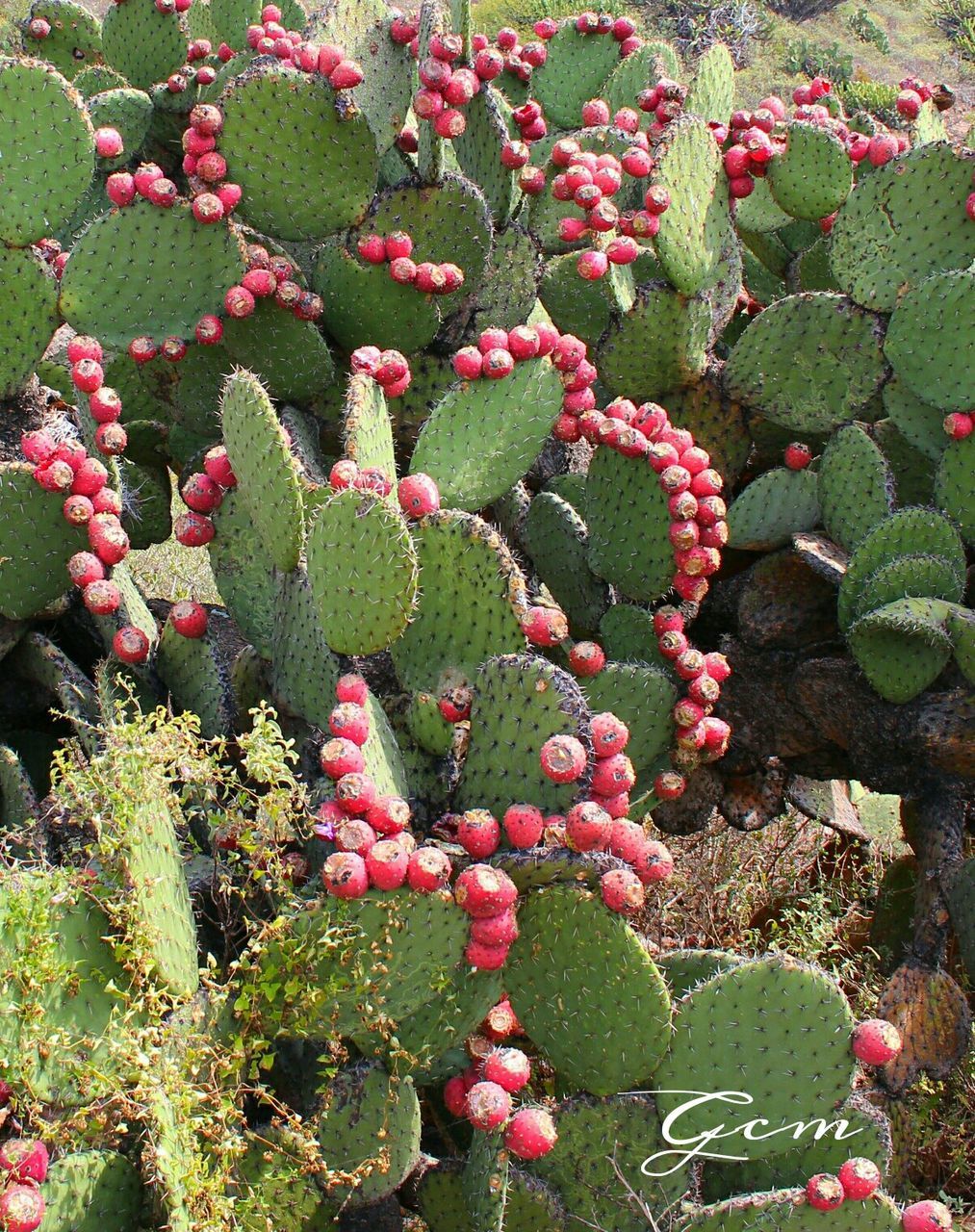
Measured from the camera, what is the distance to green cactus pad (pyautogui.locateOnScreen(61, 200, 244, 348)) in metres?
2.84

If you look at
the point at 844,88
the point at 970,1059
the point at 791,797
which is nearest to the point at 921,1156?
the point at 970,1059

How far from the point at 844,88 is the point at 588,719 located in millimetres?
12821

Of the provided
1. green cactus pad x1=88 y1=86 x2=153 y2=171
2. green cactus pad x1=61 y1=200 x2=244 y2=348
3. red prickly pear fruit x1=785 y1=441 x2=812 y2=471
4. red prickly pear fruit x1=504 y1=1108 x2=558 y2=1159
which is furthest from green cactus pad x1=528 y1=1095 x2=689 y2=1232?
green cactus pad x1=88 y1=86 x2=153 y2=171

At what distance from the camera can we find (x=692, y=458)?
2770mm

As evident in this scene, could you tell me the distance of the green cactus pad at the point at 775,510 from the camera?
10.2 ft

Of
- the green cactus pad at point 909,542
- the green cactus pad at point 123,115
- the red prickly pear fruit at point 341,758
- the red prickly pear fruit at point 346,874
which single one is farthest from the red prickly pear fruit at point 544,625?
the green cactus pad at point 123,115

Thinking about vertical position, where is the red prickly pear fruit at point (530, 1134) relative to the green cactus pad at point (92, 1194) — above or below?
above

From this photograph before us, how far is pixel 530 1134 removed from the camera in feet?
6.01

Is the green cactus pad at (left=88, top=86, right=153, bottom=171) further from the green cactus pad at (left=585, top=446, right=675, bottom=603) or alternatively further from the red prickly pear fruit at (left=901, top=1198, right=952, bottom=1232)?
the red prickly pear fruit at (left=901, top=1198, right=952, bottom=1232)

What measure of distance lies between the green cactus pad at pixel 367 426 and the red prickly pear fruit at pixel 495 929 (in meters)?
0.93

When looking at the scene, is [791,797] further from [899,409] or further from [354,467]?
[354,467]

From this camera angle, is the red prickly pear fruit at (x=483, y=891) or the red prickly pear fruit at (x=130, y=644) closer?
the red prickly pear fruit at (x=483, y=891)

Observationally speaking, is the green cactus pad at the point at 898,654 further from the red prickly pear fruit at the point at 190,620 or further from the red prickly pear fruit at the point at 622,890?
the red prickly pear fruit at the point at 190,620

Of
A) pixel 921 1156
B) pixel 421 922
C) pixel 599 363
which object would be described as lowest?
pixel 921 1156
